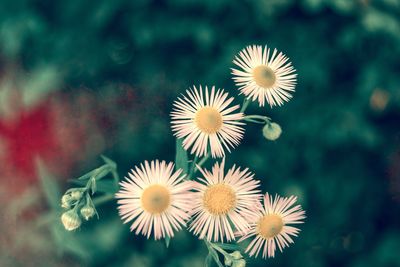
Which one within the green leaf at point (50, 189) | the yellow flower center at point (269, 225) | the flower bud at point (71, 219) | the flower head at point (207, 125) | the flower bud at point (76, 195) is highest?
the flower head at point (207, 125)

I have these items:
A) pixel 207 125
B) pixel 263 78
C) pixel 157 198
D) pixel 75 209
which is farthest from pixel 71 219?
pixel 263 78

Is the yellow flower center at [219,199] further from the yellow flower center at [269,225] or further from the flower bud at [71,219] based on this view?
the flower bud at [71,219]

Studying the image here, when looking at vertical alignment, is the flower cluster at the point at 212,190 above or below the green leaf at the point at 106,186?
above

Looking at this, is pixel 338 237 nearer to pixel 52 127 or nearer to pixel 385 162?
pixel 385 162

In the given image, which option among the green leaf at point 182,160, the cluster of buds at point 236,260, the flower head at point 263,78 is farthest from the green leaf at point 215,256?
the flower head at point 263,78

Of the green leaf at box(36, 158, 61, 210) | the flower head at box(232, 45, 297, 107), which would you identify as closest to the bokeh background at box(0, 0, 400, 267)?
the green leaf at box(36, 158, 61, 210)

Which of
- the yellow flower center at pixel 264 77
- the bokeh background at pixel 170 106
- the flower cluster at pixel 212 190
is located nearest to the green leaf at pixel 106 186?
the flower cluster at pixel 212 190

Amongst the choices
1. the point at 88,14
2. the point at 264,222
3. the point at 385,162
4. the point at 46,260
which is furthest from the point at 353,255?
the point at 88,14

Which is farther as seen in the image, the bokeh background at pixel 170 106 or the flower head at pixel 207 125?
the bokeh background at pixel 170 106
